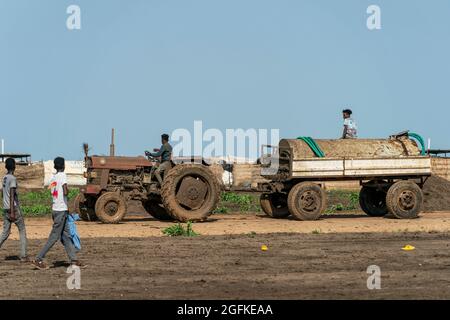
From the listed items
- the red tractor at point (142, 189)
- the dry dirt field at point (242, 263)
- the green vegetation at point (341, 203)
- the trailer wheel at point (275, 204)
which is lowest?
the green vegetation at point (341, 203)

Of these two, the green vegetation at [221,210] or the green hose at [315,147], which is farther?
the green vegetation at [221,210]

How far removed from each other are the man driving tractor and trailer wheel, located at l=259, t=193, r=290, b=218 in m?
3.61

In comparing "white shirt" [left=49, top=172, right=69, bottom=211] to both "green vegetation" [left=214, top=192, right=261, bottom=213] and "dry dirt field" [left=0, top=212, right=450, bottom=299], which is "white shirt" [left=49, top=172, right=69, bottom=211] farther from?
"green vegetation" [left=214, top=192, right=261, bottom=213]

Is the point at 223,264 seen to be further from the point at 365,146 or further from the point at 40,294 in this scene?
the point at 365,146

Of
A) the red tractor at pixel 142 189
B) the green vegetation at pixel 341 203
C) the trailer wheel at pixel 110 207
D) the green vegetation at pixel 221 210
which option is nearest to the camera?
the trailer wheel at pixel 110 207

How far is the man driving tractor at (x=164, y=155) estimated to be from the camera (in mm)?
20475

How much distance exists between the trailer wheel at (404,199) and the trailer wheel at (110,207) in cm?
738

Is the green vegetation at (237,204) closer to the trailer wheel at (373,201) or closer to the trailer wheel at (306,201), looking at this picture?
the trailer wheel at (373,201)

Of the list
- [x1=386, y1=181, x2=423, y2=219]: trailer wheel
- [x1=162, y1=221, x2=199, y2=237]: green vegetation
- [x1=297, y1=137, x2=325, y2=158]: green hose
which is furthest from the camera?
[x1=386, y1=181, x2=423, y2=219]: trailer wheel

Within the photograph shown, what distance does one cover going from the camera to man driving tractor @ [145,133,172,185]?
20.5 metres

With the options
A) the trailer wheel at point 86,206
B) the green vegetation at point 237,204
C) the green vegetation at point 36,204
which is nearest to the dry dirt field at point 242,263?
the trailer wheel at point 86,206

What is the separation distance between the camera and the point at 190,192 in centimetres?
2052

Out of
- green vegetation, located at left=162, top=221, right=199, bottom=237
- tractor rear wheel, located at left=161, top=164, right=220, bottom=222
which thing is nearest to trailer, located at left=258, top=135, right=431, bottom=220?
tractor rear wheel, located at left=161, top=164, right=220, bottom=222
